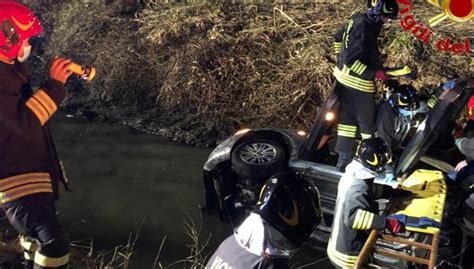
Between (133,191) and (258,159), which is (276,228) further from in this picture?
(133,191)

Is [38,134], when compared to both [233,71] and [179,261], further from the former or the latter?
[233,71]

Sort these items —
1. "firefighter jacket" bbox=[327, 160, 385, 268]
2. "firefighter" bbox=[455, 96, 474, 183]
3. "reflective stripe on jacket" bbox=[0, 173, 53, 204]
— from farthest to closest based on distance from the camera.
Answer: "firefighter" bbox=[455, 96, 474, 183] → "firefighter jacket" bbox=[327, 160, 385, 268] → "reflective stripe on jacket" bbox=[0, 173, 53, 204]

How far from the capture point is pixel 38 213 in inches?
136

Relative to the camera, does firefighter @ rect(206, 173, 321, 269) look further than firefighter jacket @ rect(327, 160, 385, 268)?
No

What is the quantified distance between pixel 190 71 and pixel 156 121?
3.02ft

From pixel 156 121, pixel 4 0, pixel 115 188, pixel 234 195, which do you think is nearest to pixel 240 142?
pixel 234 195

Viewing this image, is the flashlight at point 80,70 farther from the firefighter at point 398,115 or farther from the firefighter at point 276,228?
the firefighter at point 398,115

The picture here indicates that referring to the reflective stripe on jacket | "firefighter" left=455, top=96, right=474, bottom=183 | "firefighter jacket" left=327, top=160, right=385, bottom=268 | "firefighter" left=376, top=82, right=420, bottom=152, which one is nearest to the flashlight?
the reflective stripe on jacket

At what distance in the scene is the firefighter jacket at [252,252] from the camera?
108 inches

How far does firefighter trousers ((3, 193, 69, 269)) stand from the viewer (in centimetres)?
343

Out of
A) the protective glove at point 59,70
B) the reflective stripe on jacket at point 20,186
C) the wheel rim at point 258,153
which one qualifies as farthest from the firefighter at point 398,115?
the reflective stripe on jacket at point 20,186

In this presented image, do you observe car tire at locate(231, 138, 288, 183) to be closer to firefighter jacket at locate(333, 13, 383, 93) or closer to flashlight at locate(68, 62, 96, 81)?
firefighter jacket at locate(333, 13, 383, 93)

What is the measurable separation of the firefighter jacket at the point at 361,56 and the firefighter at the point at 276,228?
2.64m

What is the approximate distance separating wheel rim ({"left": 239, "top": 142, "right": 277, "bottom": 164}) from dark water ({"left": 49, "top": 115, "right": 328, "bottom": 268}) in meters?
0.93
